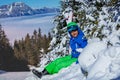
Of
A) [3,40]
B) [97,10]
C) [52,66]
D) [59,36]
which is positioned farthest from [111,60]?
[3,40]

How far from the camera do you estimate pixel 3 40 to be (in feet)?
255

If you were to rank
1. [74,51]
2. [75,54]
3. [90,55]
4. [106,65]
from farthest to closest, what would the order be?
[74,51] → [75,54] → [90,55] → [106,65]

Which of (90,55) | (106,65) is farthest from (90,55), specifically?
(106,65)

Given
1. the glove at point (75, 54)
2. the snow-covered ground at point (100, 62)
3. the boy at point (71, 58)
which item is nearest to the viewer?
the snow-covered ground at point (100, 62)

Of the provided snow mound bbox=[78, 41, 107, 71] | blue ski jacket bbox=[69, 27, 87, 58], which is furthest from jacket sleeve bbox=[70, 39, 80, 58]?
snow mound bbox=[78, 41, 107, 71]

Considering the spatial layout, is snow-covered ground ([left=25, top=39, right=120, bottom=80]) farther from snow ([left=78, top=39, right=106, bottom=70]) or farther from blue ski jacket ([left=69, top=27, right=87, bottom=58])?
blue ski jacket ([left=69, top=27, right=87, bottom=58])

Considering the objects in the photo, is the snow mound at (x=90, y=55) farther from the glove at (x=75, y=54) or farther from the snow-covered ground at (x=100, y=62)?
the glove at (x=75, y=54)

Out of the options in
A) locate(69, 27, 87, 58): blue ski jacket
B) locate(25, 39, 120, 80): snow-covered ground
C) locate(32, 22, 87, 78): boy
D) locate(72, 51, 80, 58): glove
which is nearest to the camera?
locate(25, 39, 120, 80): snow-covered ground

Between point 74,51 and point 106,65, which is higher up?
point 106,65

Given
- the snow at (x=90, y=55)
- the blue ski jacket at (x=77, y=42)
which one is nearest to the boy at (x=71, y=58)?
the blue ski jacket at (x=77, y=42)

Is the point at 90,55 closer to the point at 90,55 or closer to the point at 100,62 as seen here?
the point at 90,55

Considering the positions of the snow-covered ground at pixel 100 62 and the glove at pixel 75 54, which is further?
the glove at pixel 75 54

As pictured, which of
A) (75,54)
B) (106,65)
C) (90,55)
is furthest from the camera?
(75,54)

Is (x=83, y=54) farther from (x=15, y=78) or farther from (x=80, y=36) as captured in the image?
(x=15, y=78)
